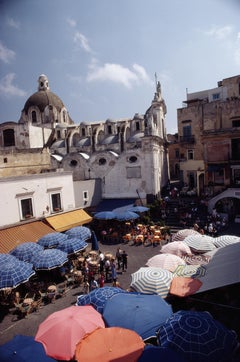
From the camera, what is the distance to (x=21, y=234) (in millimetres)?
17516

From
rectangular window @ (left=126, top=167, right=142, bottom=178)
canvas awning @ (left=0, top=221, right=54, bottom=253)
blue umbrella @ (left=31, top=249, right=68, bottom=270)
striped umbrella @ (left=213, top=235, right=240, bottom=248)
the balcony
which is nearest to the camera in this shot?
blue umbrella @ (left=31, top=249, right=68, bottom=270)

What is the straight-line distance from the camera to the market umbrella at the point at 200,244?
46.9 feet

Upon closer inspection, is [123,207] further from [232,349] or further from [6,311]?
[232,349]

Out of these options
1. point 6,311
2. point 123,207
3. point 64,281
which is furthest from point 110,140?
point 6,311

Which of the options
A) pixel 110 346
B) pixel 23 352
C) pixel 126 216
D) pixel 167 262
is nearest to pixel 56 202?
pixel 126 216

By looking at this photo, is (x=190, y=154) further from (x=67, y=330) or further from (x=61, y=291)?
(x=67, y=330)

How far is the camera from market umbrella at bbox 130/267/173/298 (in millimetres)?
10000

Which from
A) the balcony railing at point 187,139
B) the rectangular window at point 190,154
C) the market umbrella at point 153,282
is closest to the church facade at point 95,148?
A: the balcony railing at point 187,139

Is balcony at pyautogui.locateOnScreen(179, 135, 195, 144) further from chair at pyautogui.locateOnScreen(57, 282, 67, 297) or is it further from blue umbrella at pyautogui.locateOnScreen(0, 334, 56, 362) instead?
blue umbrella at pyautogui.locateOnScreen(0, 334, 56, 362)

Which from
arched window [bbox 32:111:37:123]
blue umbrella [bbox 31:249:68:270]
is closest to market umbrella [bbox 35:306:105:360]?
blue umbrella [bbox 31:249:68:270]

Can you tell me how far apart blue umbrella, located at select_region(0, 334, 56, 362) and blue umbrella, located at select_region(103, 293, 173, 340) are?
2167 millimetres

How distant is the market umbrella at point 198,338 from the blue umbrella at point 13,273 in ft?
22.4

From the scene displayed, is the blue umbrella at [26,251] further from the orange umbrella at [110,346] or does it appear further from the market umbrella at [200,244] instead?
the market umbrella at [200,244]

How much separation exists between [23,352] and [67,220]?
14.8 m
